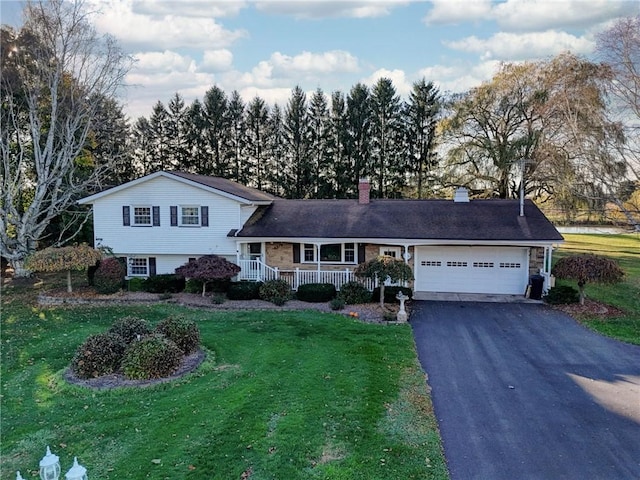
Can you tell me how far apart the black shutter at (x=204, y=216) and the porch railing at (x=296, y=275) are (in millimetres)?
2388

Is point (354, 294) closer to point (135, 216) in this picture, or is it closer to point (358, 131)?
point (135, 216)

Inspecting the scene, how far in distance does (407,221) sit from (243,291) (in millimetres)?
7707

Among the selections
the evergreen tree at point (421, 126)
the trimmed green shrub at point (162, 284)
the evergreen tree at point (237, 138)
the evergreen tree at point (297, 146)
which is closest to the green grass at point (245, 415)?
the trimmed green shrub at point (162, 284)

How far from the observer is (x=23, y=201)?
85.5ft

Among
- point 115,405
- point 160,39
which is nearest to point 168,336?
point 115,405

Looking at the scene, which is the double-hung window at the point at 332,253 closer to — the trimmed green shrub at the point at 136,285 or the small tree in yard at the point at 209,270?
the small tree in yard at the point at 209,270

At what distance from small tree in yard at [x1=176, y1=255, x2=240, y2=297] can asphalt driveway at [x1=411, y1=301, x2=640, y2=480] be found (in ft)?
25.1

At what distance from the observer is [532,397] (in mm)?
8789

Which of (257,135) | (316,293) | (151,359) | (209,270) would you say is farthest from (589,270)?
(257,135)

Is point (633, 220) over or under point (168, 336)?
over

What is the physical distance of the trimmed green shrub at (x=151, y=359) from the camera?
31.2 ft

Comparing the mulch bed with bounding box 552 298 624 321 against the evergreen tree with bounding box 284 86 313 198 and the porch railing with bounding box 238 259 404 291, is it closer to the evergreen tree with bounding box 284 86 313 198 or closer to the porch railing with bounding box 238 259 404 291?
the porch railing with bounding box 238 259 404 291

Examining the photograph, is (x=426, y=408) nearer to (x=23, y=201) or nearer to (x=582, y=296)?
(x=582, y=296)

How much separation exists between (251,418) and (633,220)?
906 inches
